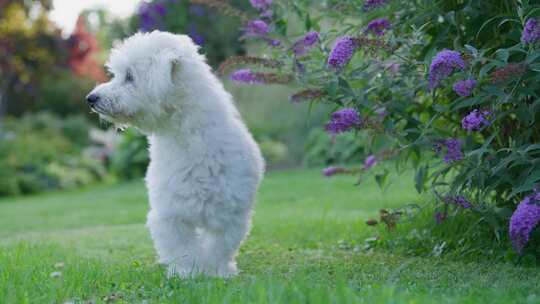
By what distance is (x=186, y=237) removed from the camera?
15.1 ft

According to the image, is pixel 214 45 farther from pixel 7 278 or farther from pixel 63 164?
pixel 7 278

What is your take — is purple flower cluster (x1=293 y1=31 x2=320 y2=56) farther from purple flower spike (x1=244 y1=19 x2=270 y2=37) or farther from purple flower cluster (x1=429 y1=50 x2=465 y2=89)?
purple flower cluster (x1=429 y1=50 x2=465 y2=89)

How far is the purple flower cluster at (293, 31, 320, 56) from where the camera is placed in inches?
188

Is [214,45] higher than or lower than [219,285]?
higher

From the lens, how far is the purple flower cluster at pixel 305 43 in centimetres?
477

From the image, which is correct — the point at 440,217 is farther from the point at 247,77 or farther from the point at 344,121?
the point at 247,77

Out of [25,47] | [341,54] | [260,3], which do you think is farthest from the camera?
[25,47]

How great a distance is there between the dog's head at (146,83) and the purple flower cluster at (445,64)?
1.58 m

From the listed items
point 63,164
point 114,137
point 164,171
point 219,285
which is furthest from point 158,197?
point 114,137

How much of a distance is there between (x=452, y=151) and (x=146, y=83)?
1.98 metres

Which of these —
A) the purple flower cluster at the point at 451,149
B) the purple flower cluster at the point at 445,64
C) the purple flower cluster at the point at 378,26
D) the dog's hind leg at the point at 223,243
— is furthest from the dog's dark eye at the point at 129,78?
the purple flower cluster at the point at 451,149

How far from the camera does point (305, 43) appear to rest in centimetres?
482

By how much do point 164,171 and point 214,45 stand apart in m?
19.5

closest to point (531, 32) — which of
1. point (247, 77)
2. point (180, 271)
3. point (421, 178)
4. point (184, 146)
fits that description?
point (421, 178)
